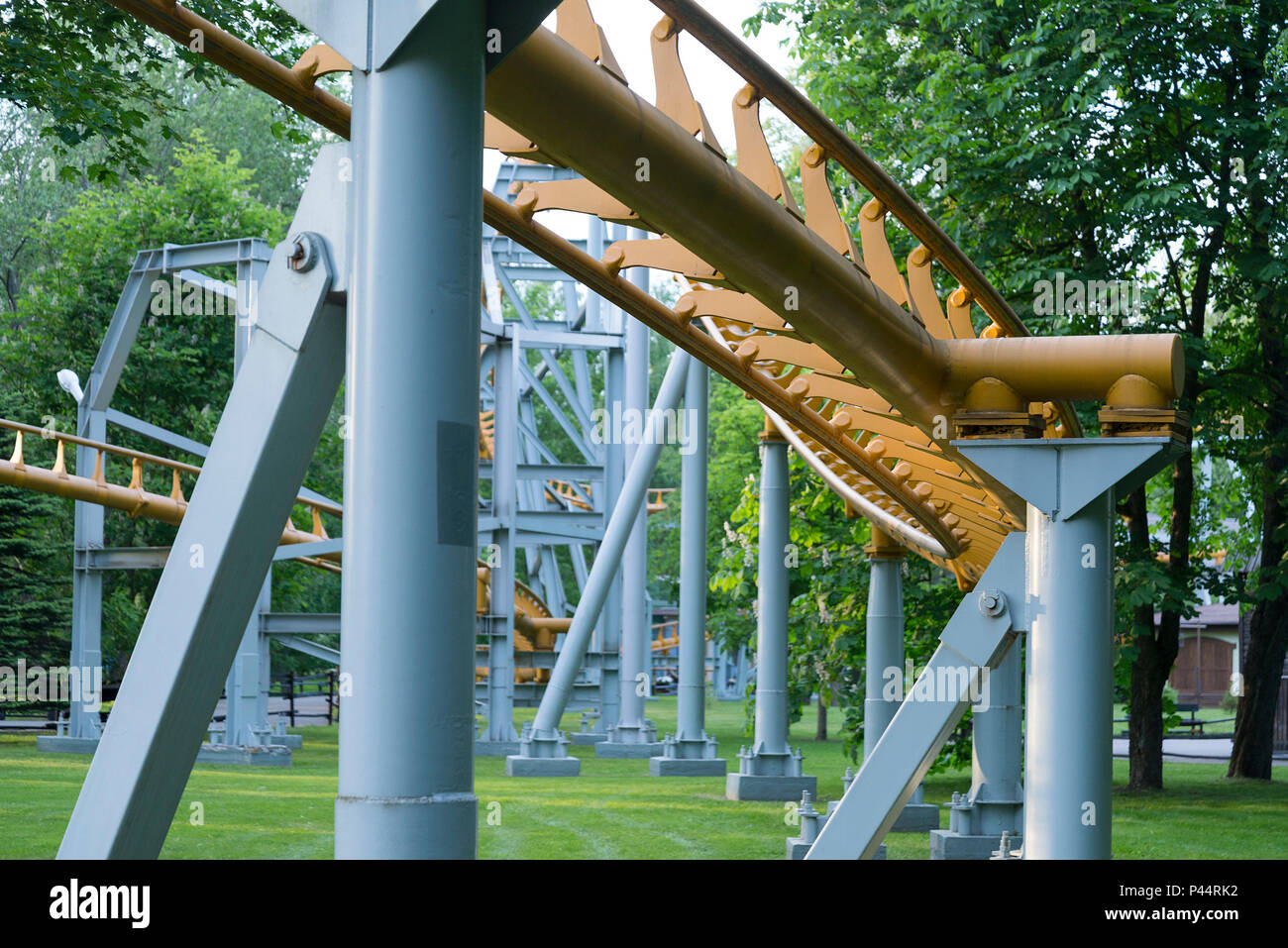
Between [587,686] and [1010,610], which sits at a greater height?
[1010,610]

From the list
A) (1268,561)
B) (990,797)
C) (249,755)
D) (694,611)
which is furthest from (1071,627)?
(249,755)

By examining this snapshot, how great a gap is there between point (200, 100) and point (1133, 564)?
3734 centimetres

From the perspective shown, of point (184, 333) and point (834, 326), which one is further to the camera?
point (184, 333)

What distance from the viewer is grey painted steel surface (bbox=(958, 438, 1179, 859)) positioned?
5488 mm

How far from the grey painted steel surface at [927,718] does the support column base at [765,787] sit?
9613mm

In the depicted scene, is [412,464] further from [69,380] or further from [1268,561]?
[69,380]

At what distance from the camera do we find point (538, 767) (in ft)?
60.0

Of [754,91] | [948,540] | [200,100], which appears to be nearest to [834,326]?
[754,91]

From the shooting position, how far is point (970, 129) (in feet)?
55.1

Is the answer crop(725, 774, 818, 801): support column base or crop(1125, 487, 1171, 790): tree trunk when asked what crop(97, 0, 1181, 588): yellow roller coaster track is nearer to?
crop(725, 774, 818, 801): support column base

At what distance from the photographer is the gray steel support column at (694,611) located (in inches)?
746

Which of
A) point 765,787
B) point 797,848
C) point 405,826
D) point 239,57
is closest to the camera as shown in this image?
point 405,826

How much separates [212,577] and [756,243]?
6.62 feet
